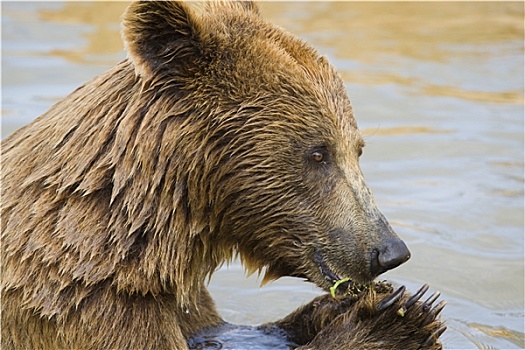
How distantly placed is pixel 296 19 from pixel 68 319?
11.5m

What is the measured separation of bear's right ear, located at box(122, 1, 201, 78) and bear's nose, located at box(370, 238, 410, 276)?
1.22 metres

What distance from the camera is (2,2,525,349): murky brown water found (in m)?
6.88

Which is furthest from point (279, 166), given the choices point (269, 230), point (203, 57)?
point (203, 57)

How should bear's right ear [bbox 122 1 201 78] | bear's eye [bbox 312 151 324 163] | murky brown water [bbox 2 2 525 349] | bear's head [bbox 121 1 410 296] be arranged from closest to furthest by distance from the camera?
bear's right ear [bbox 122 1 201 78]
bear's head [bbox 121 1 410 296]
bear's eye [bbox 312 151 324 163]
murky brown water [bbox 2 2 525 349]

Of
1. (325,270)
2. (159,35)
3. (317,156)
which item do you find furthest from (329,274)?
(159,35)

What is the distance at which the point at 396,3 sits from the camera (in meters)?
17.0

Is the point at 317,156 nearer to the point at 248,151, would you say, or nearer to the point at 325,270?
the point at 248,151

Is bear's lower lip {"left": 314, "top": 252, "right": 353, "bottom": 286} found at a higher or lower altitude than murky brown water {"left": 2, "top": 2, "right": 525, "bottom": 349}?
lower

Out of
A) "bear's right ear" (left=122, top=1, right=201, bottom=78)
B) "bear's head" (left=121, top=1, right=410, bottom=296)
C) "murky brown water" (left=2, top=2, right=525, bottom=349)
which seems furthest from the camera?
"murky brown water" (left=2, top=2, right=525, bottom=349)

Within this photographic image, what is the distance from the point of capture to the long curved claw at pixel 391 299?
4.70 metres

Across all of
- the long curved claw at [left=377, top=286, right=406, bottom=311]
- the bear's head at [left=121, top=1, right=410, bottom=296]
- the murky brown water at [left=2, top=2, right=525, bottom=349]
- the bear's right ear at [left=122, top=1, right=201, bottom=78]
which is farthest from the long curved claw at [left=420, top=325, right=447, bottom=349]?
the bear's right ear at [left=122, top=1, right=201, bottom=78]

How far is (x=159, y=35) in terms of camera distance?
4453mm

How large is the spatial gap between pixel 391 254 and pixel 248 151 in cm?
80

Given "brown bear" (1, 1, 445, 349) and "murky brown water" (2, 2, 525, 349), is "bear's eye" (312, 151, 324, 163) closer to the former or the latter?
"brown bear" (1, 1, 445, 349)
